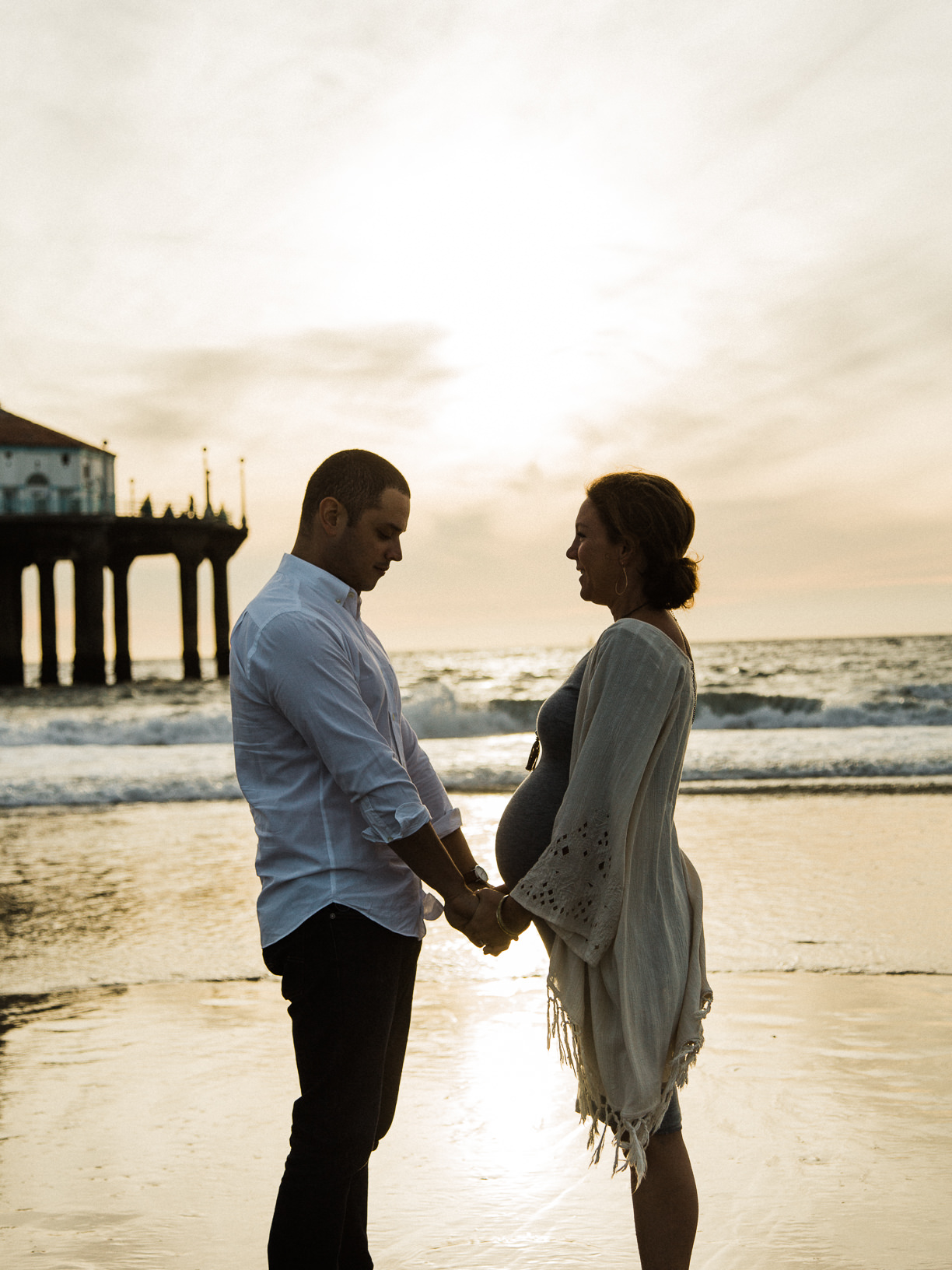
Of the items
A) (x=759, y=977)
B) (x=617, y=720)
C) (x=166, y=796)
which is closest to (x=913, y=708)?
(x=166, y=796)

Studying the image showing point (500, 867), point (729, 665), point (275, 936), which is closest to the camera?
point (275, 936)

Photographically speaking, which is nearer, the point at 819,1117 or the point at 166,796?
the point at 819,1117

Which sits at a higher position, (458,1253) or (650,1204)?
(650,1204)

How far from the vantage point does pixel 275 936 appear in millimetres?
2037

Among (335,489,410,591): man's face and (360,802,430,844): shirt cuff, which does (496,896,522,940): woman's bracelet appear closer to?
(360,802,430,844): shirt cuff

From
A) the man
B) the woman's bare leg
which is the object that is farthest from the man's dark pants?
the woman's bare leg

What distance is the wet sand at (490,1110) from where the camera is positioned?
2.59 meters

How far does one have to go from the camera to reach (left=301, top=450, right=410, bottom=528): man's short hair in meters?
2.17

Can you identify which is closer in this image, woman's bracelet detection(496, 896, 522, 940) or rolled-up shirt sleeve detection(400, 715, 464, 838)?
woman's bracelet detection(496, 896, 522, 940)

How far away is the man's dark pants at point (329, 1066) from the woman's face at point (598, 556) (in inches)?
31.3

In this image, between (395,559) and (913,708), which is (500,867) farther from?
(913,708)

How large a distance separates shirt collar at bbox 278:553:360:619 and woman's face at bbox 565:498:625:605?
0.48m

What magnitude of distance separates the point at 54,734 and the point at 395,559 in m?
21.6

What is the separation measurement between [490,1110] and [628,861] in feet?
5.08
